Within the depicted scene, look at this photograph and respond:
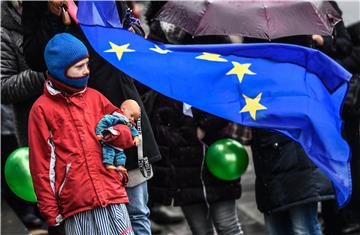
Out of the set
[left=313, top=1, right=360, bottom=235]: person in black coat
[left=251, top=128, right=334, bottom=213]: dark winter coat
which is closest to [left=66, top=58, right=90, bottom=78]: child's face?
[left=251, top=128, right=334, bottom=213]: dark winter coat

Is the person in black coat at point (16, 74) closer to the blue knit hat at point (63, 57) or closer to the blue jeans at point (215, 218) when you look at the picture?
the blue knit hat at point (63, 57)

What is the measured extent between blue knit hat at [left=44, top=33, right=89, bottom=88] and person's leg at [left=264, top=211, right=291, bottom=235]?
6.58 ft

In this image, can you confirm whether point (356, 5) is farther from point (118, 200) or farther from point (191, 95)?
point (118, 200)

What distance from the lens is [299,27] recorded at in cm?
473

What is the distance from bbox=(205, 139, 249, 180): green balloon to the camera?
5073 millimetres

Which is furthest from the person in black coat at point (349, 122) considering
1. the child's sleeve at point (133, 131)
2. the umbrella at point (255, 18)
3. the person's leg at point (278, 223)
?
the child's sleeve at point (133, 131)

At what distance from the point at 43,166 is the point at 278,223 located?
211cm

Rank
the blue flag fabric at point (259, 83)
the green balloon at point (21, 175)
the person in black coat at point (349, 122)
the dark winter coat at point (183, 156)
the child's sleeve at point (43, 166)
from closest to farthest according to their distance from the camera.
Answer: the child's sleeve at point (43, 166) < the blue flag fabric at point (259, 83) < the green balloon at point (21, 175) < the dark winter coat at point (183, 156) < the person in black coat at point (349, 122)

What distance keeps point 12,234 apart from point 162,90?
2332 millimetres

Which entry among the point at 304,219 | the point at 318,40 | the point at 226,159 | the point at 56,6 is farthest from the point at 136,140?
the point at 318,40

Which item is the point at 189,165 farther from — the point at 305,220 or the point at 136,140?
the point at 136,140

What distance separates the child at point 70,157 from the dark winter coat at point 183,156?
129 cm

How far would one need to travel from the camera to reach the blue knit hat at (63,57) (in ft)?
12.6

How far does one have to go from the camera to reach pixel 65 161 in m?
3.80
